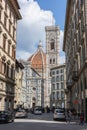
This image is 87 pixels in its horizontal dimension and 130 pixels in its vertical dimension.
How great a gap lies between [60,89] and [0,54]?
101103mm

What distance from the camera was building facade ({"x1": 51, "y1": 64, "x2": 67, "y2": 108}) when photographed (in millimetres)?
145125

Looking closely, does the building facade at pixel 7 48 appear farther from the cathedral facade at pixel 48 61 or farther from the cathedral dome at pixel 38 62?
the cathedral dome at pixel 38 62

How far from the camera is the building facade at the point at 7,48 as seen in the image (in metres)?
50.6

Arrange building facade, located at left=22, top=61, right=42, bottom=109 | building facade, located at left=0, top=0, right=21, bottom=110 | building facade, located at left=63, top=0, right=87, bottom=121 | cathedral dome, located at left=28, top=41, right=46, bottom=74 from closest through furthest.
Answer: building facade, located at left=63, top=0, right=87, bottom=121
building facade, located at left=0, top=0, right=21, bottom=110
building facade, located at left=22, top=61, right=42, bottom=109
cathedral dome, located at left=28, top=41, right=46, bottom=74

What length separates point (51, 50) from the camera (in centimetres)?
17650

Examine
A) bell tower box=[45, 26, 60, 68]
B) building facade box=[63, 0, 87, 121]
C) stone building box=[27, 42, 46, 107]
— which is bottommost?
building facade box=[63, 0, 87, 121]

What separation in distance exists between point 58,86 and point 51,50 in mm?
32793

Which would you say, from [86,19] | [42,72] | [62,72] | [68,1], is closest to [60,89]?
[62,72]

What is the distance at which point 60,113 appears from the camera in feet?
151

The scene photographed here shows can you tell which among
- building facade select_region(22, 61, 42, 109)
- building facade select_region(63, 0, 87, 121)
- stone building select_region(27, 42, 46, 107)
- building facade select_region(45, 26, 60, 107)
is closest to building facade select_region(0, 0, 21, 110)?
building facade select_region(63, 0, 87, 121)

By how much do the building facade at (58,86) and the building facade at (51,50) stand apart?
719 inches

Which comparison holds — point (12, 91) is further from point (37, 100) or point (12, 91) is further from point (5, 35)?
point (37, 100)

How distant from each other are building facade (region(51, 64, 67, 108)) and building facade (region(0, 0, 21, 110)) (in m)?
84.9

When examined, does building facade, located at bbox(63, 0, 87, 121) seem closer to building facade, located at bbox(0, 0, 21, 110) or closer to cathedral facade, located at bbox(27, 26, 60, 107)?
building facade, located at bbox(0, 0, 21, 110)
